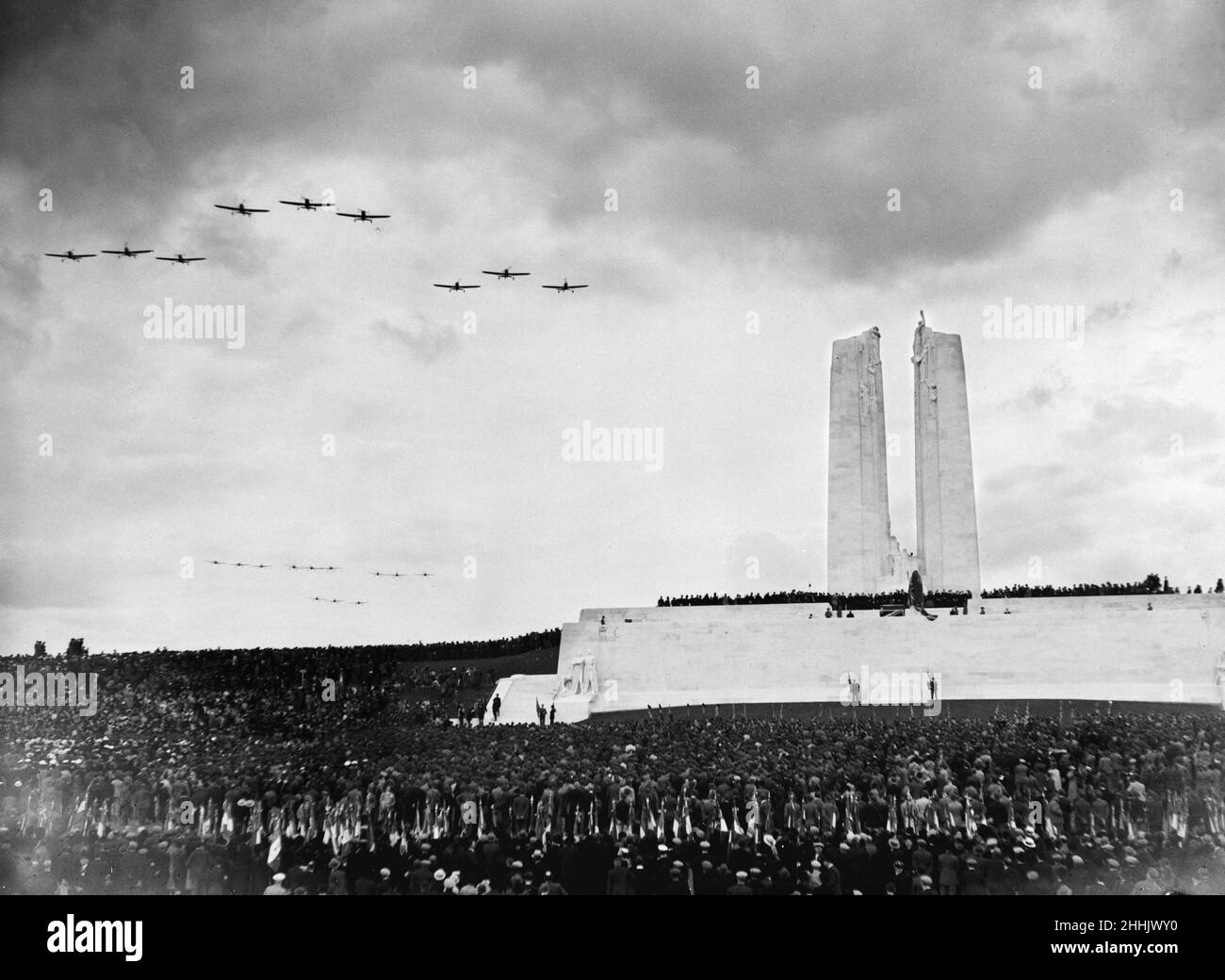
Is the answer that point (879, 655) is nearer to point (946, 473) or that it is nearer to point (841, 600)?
point (841, 600)

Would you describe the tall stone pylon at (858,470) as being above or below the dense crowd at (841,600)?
above

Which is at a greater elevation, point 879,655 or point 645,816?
point 879,655

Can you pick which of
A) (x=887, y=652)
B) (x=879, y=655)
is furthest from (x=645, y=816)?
(x=887, y=652)

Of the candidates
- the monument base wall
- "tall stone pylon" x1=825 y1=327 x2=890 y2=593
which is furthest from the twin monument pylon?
the monument base wall

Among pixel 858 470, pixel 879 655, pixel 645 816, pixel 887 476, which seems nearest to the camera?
pixel 645 816

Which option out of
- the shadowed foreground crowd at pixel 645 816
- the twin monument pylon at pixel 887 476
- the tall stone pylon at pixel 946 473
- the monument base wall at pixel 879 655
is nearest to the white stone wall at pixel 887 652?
the monument base wall at pixel 879 655

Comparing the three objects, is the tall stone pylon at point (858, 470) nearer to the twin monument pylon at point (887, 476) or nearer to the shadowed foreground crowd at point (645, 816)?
the twin monument pylon at point (887, 476)

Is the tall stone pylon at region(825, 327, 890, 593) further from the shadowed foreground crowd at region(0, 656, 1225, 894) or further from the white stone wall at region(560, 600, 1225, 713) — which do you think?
the shadowed foreground crowd at region(0, 656, 1225, 894)
